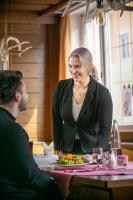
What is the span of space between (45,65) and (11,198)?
461 cm

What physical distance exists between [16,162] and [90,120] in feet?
3.81

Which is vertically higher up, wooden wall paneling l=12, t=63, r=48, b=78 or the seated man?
wooden wall paneling l=12, t=63, r=48, b=78

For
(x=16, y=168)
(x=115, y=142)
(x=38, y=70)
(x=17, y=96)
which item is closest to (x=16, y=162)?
(x=16, y=168)

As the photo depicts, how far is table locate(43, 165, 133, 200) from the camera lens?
7.71ft

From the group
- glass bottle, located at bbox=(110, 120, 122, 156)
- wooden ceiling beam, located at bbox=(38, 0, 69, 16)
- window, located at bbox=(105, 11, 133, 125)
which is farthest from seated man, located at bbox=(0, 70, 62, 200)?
wooden ceiling beam, located at bbox=(38, 0, 69, 16)

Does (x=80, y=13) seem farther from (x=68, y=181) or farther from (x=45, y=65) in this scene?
(x=68, y=181)

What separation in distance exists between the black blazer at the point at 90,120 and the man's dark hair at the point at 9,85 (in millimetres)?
880

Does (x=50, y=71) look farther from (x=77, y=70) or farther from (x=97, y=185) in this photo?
(x=97, y=185)

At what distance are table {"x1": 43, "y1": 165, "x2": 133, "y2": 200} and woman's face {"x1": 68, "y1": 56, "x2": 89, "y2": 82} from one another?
96cm

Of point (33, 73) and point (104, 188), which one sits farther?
point (33, 73)

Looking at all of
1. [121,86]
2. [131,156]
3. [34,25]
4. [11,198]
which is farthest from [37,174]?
[34,25]

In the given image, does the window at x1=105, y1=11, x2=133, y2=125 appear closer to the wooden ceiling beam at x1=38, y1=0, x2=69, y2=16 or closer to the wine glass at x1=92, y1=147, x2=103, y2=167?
the wooden ceiling beam at x1=38, y1=0, x2=69, y2=16

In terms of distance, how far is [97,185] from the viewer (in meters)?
2.38

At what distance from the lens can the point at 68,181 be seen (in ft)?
8.59
